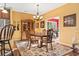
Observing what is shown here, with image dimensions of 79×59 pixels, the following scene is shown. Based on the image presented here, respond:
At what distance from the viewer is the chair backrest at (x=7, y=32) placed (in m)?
2.25

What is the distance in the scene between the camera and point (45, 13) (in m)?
2.31

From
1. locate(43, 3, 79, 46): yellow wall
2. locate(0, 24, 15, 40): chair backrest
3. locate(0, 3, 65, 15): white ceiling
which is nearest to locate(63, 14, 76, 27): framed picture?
locate(43, 3, 79, 46): yellow wall

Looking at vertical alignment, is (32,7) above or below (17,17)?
→ above

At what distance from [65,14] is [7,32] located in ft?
3.60

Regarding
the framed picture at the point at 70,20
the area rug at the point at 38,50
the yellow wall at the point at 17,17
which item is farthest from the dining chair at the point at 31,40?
the framed picture at the point at 70,20

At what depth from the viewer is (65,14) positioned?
2.26 metres

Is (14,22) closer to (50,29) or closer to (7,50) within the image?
(7,50)

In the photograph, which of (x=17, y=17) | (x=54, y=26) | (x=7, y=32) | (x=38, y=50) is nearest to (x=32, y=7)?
(x=17, y=17)

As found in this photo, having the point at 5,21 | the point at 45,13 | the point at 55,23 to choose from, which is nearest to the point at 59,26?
the point at 55,23

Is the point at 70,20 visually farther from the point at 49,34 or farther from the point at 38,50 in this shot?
the point at 38,50

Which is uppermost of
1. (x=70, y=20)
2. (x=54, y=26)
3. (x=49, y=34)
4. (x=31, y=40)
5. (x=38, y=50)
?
(x=70, y=20)

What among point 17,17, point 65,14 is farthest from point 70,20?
point 17,17

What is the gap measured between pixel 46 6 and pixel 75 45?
2.87 ft

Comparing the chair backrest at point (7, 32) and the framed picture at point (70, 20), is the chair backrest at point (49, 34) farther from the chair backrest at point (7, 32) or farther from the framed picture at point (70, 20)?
the chair backrest at point (7, 32)
